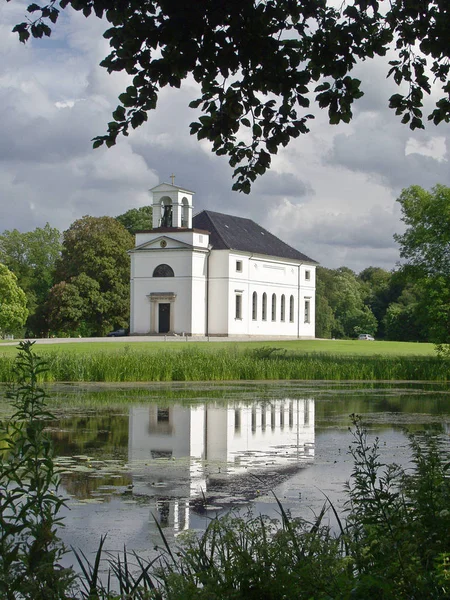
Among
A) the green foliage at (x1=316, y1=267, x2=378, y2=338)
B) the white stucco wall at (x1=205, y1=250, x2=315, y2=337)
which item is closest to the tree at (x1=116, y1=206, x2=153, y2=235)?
the white stucco wall at (x1=205, y1=250, x2=315, y2=337)

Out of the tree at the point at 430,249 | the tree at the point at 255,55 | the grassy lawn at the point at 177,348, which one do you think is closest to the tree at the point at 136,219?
the grassy lawn at the point at 177,348

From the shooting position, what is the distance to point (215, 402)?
21.5 meters

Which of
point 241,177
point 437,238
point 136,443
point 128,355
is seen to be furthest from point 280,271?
point 241,177

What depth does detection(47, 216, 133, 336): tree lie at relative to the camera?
2881 inches

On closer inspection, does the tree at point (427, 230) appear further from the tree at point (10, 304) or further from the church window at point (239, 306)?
the tree at point (10, 304)

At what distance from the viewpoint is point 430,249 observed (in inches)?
1580

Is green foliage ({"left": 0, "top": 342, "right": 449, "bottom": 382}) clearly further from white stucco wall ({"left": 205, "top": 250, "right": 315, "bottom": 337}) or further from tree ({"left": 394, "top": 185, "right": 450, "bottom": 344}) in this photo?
white stucco wall ({"left": 205, "top": 250, "right": 315, "bottom": 337})

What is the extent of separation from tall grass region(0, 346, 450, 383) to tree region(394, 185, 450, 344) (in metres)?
3.35

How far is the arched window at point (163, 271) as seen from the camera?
71562 millimetres

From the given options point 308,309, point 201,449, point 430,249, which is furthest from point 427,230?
point 308,309

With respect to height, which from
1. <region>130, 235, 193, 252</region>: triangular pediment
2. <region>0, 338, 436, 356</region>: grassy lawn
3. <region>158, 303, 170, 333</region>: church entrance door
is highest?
<region>130, 235, 193, 252</region>: triangular pediment

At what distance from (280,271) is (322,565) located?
75.2 m

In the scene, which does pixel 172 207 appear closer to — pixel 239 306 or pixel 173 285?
pixel 173 285

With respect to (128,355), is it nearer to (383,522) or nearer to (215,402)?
(215,402)
